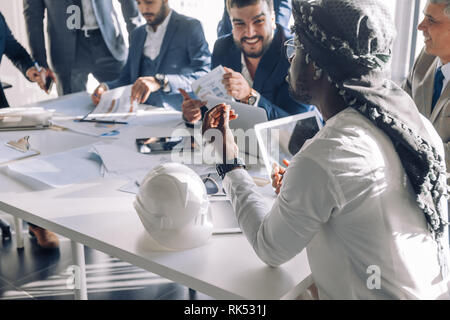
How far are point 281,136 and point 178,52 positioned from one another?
1.55 m

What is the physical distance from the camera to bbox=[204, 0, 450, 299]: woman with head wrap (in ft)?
2.95

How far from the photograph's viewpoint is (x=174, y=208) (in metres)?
1.10

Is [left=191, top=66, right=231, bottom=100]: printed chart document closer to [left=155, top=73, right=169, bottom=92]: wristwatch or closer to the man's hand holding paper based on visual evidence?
the man's hand holding paper

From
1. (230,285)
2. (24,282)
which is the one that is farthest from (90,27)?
(230,285)

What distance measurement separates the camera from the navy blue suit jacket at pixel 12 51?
325 centimetres

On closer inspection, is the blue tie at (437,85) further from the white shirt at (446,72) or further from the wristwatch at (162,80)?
the wristwatch at (162,80)

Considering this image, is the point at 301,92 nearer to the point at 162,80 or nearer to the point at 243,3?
the point at 243,3

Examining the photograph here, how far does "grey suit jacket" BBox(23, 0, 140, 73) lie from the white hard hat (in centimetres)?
264

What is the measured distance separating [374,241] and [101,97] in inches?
71.2

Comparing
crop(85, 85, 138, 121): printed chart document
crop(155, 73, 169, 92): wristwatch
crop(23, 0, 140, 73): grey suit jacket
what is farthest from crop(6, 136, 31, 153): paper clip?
crop(23, 0, 140, 73): grey suit jacket

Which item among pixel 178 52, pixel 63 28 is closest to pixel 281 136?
pixel 178 52

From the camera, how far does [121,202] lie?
140cm

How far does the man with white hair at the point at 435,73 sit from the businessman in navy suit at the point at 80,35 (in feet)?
7.56
